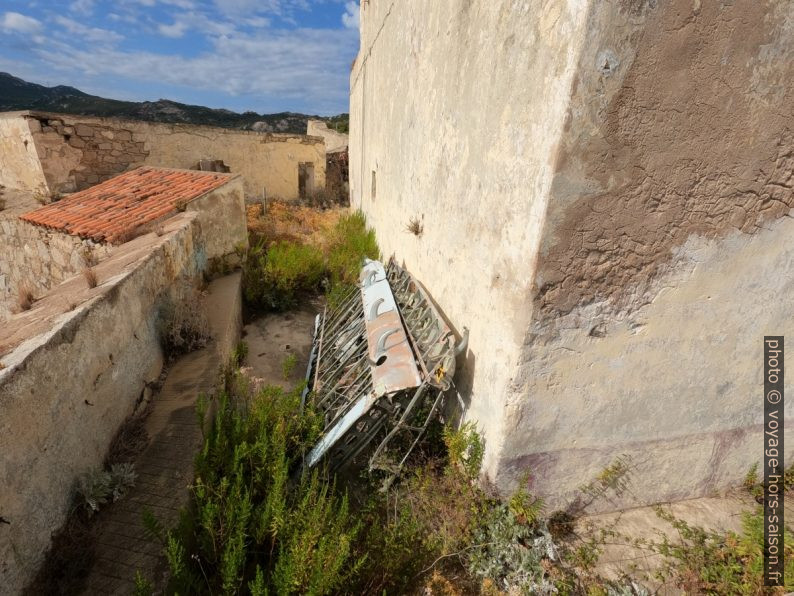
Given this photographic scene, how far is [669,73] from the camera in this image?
1788mm

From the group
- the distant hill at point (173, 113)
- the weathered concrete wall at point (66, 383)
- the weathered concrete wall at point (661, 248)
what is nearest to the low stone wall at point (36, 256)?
the weathered concrete wall at point (66, 383)

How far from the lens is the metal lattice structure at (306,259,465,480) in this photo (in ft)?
8.35

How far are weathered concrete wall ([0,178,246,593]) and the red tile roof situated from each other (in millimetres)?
1301

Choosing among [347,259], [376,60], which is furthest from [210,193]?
[376,60]

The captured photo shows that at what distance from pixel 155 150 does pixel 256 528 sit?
8.93m

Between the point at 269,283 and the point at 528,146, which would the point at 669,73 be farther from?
the point at 269,283

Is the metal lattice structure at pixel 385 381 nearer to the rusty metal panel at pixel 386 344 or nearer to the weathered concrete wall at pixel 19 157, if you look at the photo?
the rusty metal panel at pixel 386 344

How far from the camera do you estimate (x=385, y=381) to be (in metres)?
2.53

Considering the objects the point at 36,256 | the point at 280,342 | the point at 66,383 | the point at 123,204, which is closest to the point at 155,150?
the point at 123,204

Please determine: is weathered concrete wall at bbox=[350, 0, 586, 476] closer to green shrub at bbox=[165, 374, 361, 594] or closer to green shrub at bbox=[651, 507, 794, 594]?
green shrub at bbox=[165, 374, 361, 594]

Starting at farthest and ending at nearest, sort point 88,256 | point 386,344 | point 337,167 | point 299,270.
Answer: point 337,167 < point 299,270 < point 88,256 < point 386,344

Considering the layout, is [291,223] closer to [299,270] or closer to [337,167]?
[299,270]

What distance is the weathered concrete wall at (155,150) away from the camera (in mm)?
6836

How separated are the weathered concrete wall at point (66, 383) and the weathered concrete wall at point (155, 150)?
202 inches
